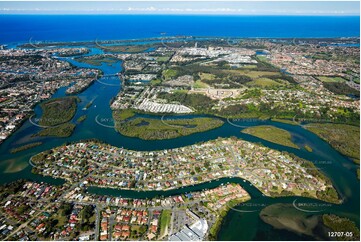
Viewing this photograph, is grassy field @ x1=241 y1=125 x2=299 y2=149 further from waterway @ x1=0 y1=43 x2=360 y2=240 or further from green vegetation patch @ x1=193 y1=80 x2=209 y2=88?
green vegetation patch @ x1=193 y1=80 x2=209 y2=88

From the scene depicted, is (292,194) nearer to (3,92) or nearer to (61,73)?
Answer: (3,92)

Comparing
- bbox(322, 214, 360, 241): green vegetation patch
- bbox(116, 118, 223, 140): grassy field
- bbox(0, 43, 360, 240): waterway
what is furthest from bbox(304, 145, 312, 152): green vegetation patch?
bbox(116, 118, 223, 140): grassy field

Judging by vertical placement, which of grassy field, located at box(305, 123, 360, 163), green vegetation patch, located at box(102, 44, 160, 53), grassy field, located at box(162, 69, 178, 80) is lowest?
grassy field, located at box(305, 123, 360, 163)

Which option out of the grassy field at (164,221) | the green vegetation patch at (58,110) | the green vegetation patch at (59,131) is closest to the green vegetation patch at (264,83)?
the green vegetation patch at (58,110)

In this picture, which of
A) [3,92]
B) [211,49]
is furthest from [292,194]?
[211,49]

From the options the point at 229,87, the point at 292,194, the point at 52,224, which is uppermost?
the point at 229,87

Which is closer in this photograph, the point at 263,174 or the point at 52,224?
the point at 52,224

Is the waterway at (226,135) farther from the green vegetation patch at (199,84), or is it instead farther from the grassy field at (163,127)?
the green vegetation patch at (199,84)
